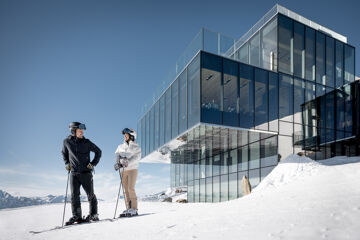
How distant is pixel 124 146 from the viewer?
259 inches

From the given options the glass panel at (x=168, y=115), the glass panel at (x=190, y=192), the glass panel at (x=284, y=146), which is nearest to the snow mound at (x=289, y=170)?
the glass panel at (x=284, y=146)

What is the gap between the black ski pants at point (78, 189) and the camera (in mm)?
5703

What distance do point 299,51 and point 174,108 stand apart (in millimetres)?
9233

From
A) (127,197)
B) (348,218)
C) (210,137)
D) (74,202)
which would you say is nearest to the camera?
(348,218)

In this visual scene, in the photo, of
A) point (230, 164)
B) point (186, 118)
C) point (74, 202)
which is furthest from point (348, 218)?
point (230, 164)

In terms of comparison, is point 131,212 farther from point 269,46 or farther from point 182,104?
point 269,46

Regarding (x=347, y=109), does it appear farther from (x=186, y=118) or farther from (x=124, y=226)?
(x=124, y=226)

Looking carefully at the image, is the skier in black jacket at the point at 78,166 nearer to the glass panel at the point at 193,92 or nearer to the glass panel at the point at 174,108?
the glass panel at the point at 193,92

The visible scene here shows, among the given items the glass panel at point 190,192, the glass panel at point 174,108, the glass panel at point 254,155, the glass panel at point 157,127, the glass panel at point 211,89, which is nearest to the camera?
the glass panel at point 211,89

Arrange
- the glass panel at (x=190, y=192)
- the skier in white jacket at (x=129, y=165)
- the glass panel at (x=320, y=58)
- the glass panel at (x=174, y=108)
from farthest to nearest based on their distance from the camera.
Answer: the glass panel at (x=190, y=192) → the glass panel at (x=320, y=58) → the glass panel at (x=174, y=108) → the skier in white jacket at (x=129, y=165)

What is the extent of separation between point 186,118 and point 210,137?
226cm

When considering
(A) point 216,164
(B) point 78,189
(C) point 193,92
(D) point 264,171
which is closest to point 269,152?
(D) point 264,171

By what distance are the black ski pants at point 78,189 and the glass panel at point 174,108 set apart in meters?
11.3

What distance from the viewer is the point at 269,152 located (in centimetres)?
1578
